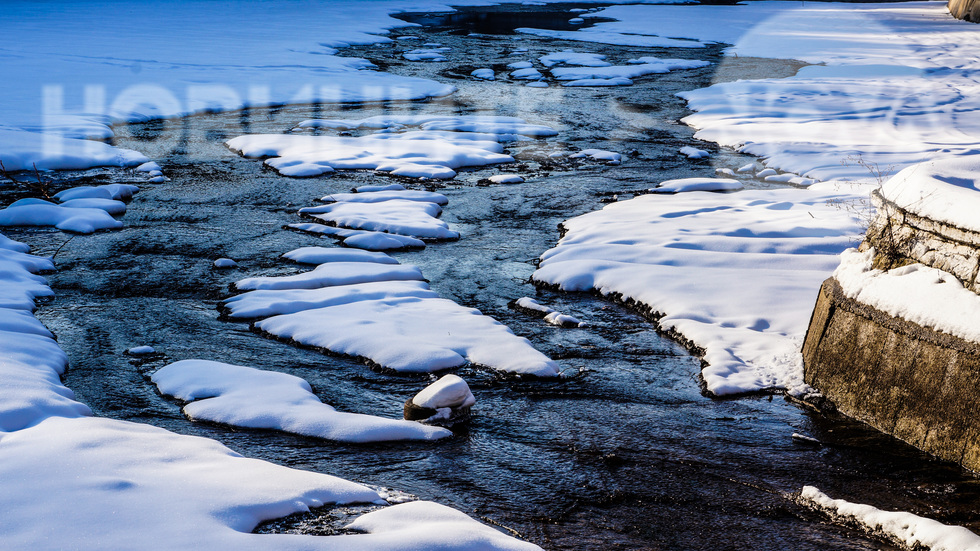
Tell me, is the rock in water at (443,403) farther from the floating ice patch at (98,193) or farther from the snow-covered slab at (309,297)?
the floating ice patch at (98,193)

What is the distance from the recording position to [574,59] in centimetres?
2092

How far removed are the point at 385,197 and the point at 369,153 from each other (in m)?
2.31

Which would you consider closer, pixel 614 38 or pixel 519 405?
pixel 519 405

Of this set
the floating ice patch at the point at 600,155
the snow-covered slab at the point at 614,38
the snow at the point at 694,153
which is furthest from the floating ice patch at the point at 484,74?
the snow at the point at 694,153

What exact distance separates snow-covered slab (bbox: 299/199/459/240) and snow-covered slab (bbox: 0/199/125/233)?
6.56 feet

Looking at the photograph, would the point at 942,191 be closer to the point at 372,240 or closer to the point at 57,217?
the point at 372,240

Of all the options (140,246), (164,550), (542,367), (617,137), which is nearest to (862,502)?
(542,367)

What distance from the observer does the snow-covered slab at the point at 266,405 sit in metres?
4.47

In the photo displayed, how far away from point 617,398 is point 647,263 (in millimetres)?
2286

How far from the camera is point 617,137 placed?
12.8 meters

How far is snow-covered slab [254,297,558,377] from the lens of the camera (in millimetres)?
5375

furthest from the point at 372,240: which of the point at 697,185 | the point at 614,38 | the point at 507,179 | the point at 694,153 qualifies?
the point at 614,38

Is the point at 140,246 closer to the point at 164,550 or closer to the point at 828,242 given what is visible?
the point at 164,550

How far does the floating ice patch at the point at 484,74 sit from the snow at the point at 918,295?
1458cm
